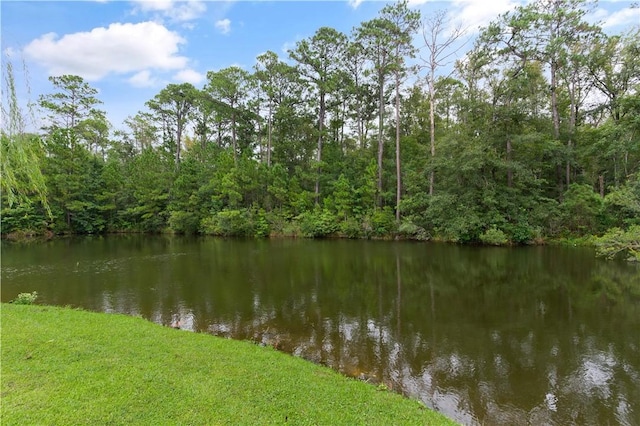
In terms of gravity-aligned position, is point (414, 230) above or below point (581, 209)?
below

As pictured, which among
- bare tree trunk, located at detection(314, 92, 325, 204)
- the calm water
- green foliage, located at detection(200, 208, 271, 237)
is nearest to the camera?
the calm water

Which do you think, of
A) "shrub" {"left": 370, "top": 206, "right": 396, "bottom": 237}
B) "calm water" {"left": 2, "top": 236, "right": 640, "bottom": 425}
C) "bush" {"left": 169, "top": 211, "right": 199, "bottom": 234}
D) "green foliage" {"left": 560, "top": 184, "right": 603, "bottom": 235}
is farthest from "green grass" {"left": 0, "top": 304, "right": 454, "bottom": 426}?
"bush" {"left": 169, "top": 211, "right": 199, "bottom": 234}

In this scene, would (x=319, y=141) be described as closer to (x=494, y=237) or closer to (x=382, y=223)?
(x=382, y=223)

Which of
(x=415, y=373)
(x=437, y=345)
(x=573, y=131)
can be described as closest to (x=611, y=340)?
(x=437, y=345)

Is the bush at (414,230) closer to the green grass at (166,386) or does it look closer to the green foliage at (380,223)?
the green foliage at (380,223)

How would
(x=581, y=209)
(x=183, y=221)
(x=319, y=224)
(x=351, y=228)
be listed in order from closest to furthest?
(x=581, y=209), (x=351, y=228), (x=319, y=224), (x=183, y=221)

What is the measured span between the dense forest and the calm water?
20.5 ft

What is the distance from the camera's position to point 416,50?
28.5m

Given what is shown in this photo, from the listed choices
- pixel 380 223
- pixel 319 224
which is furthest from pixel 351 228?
pixel 319 224

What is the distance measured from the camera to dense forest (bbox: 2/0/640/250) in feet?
75.4

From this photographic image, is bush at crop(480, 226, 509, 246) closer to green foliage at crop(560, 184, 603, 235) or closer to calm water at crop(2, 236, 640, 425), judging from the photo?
calm water at crop(2, 236, 640, 425)

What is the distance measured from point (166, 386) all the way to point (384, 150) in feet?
104

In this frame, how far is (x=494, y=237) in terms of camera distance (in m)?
22.2

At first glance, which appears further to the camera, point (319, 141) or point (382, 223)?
point (319, 141)
